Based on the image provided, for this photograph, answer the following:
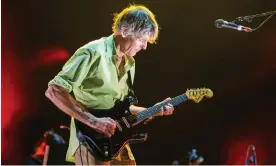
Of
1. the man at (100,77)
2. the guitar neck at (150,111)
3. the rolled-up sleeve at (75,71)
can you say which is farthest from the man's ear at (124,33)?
the guitar neck at (150,111)

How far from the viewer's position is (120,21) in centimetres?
250

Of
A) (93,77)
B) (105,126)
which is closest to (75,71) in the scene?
(93,77)

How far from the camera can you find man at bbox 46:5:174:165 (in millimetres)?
2145

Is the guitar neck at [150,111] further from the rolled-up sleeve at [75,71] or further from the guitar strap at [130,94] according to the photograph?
the rolled-up sleeve at [75,71]

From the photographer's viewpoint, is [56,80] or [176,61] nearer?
[56,80]

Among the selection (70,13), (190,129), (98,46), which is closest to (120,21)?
(98,46)

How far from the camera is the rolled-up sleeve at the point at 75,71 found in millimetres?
2121

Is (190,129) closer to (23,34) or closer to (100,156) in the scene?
(23,34)

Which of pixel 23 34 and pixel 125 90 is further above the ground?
pixel 23 34

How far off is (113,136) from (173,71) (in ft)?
12.3

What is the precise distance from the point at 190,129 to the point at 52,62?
2267mm

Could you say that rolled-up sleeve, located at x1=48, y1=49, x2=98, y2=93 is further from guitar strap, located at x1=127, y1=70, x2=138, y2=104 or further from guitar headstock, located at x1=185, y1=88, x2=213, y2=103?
guitar headstock, located at x1=185, y1=88, x2=213, y2=103

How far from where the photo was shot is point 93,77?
7.34 ft

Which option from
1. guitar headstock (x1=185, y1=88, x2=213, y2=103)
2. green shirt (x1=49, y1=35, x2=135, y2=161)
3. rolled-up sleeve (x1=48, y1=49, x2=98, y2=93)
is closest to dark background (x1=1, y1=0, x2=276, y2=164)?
guitar headstock (x1=185, y1=88, x2=213, y2=103)
